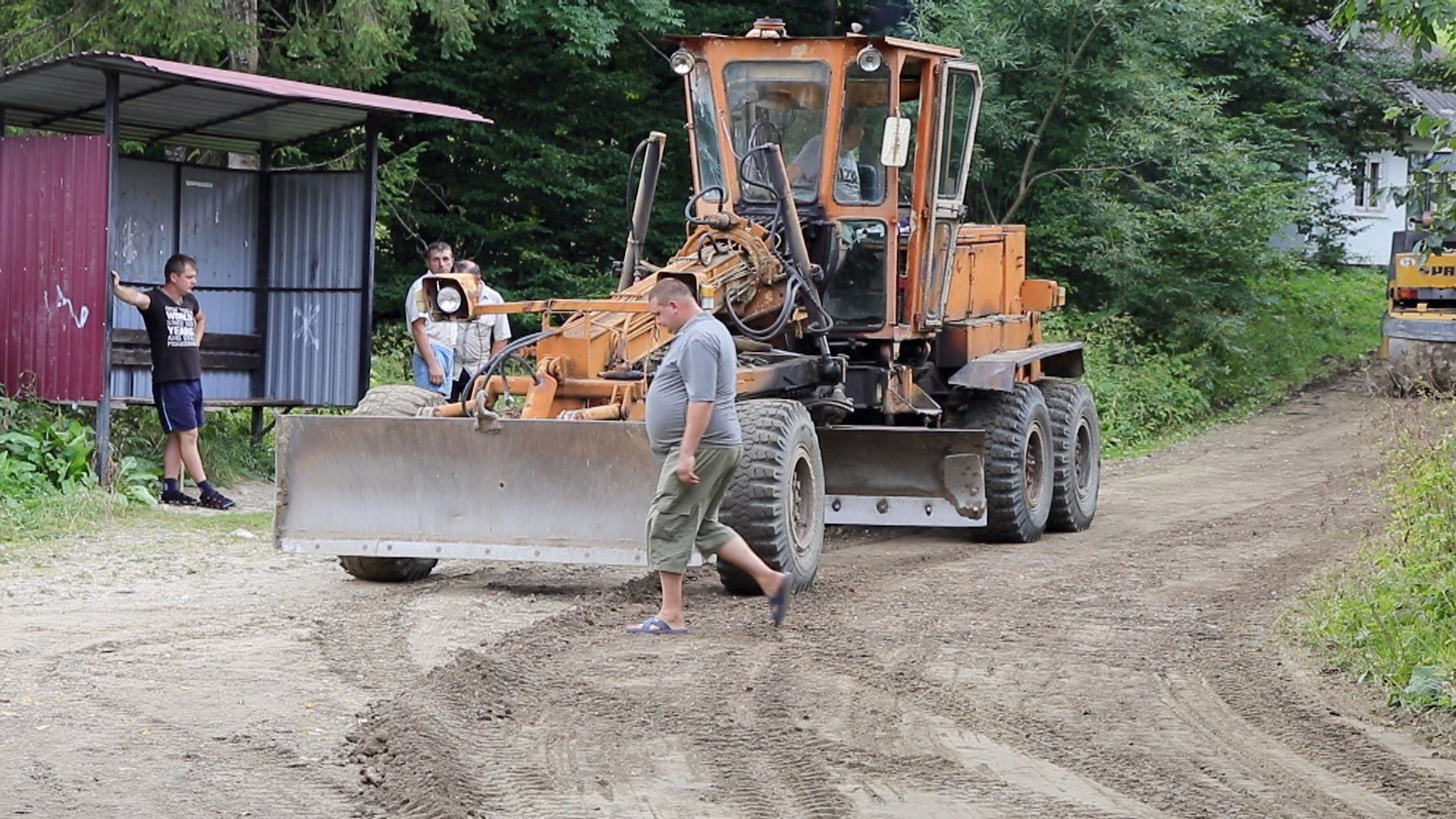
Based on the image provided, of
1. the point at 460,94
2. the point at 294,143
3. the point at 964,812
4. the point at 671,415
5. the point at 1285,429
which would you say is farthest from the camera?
the point at 460,94

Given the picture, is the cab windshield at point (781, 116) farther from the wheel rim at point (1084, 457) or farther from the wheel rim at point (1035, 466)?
the wheel rim at point (1084, 457)

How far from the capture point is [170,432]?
13898 millimetres

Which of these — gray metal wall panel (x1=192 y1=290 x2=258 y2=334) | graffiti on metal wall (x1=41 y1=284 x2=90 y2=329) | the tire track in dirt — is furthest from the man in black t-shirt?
the tire track in dirt

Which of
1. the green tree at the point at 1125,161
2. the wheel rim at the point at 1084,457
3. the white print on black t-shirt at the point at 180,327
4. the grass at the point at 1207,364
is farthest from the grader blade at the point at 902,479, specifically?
the green tree at the point at 1125,161

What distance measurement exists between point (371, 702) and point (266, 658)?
1121mm

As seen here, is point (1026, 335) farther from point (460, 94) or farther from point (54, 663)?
point (460, 94)

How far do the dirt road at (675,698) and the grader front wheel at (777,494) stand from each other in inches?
11.4

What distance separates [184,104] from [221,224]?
1.47 meters

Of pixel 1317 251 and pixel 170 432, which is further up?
pixel 1317 251

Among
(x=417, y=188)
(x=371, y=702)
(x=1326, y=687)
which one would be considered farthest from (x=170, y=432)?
(x=417, y=188)

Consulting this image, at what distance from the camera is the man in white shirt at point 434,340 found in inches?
533

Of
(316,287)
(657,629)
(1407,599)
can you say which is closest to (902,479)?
(657,629)

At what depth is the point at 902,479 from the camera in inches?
498

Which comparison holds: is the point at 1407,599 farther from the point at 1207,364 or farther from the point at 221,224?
the point at 1207,364
